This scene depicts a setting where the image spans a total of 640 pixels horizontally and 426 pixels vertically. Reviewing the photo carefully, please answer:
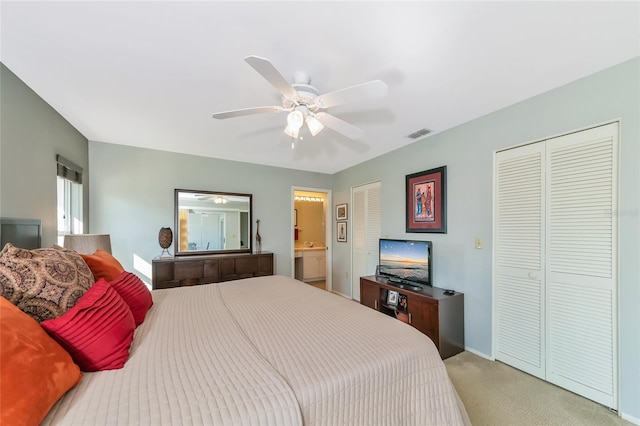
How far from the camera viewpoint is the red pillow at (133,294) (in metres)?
1.53

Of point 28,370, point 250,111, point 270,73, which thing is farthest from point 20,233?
point 270,73

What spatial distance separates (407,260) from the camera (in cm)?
316

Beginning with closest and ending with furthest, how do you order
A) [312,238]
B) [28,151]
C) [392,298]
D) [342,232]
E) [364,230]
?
[28,151] < [392,298] < [364,230] < [342,232] < [312,238]

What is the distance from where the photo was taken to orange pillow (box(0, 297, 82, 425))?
26.5 inches

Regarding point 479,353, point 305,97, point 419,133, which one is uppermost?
point 419,133

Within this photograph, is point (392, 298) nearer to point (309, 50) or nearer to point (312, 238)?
point (309, 50)

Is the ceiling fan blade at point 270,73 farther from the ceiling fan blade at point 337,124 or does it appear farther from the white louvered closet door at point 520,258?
the white louvered closet door at point 520,258

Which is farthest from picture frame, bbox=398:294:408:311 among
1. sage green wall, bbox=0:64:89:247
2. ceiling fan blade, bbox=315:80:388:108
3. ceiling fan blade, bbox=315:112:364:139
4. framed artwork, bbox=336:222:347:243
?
sage green wall, bbox=0:64:89:247

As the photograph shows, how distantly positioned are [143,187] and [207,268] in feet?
4.89

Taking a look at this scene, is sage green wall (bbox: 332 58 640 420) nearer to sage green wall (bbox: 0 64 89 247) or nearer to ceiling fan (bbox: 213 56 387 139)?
ceiling fan (bbox: 213 56 387 139)

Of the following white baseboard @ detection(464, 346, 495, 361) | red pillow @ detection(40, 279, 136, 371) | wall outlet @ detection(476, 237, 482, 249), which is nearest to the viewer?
red pillow @ detection(40, 279, 136, 371)

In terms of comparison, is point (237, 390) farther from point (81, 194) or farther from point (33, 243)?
point (81, 194)

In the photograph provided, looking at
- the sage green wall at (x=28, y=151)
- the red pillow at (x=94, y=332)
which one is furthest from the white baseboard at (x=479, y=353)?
the sage green wall at (x=28, y=151)

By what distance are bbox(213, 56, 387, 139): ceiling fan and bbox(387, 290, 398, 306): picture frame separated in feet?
6.77
